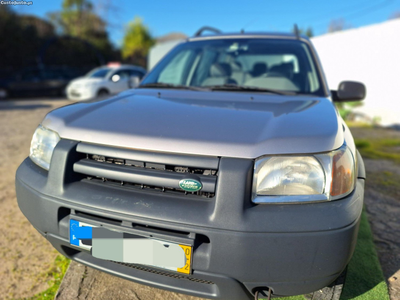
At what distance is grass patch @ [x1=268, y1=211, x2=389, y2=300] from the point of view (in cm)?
180

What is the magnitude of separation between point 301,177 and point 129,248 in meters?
0.82

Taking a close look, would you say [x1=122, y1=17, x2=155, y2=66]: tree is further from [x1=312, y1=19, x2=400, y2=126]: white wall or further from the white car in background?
[x1=312, y1=19, x2=400, y2=126]: white wall

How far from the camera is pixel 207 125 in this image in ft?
5.02

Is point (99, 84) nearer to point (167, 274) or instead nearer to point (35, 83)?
point (35, 83)

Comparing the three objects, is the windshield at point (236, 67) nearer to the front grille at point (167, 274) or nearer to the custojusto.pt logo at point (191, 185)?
the custojusto.pt logo at point (191, 185)

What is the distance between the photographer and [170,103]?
1.93 meters

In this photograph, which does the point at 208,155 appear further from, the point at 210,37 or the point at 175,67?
the point at 210,37

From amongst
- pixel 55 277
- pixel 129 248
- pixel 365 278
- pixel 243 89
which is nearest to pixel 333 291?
pixel 365 278

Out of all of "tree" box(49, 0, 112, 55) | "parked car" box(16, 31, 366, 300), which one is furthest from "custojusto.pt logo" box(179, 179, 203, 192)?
"tree" box(49, 0, 112, 55)

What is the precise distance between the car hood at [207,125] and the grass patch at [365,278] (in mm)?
932

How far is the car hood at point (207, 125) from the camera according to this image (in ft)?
4.57

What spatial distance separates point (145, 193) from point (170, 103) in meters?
0.67

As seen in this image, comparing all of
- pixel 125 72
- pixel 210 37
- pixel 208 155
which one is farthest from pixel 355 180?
pixel 125 72

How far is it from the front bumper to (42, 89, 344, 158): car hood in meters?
0.14
